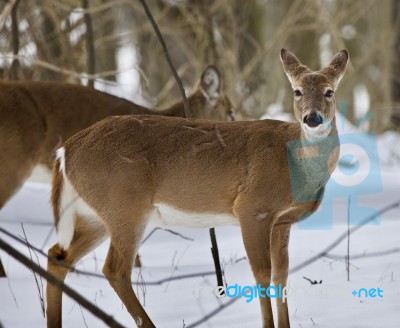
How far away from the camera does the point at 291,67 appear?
14.7ft

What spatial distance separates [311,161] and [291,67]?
23.1 inches

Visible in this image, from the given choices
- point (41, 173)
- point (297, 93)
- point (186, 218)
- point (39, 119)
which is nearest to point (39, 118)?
point (39, 119)

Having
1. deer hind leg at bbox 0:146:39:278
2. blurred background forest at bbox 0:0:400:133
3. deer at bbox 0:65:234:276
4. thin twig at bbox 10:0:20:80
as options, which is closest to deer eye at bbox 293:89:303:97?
blurred background forest at bbox 0:0:400:133

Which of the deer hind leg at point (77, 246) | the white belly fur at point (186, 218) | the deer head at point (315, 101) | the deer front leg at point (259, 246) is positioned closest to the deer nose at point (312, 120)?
the deer head at point (315, 101)

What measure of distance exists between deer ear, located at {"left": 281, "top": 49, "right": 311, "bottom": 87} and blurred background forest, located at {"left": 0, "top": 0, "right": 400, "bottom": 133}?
1288mm

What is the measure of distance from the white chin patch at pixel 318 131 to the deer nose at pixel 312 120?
61 mm

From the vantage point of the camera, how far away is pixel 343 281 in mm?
4695

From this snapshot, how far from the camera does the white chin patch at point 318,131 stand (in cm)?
409

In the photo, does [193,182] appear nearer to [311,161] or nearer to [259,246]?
[259,246]

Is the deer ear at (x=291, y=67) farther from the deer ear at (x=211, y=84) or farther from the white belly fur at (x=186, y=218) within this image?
the deer ear at (x=211, y=84)

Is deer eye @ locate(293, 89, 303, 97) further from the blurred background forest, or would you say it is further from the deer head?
the blurred background forest

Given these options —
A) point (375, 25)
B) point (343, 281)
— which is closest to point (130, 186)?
point (343, 281)

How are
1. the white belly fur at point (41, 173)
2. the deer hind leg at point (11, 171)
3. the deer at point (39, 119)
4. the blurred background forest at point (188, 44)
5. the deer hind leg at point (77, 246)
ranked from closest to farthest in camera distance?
the deer hind leg at point (77, 246)
the deer hind leg at point (11, 171)
the deer at point (39, 119)
the white belly fur at point (41, 173)
the blurred background forest at point (188, 44)

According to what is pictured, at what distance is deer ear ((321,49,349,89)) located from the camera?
4.29 metres
